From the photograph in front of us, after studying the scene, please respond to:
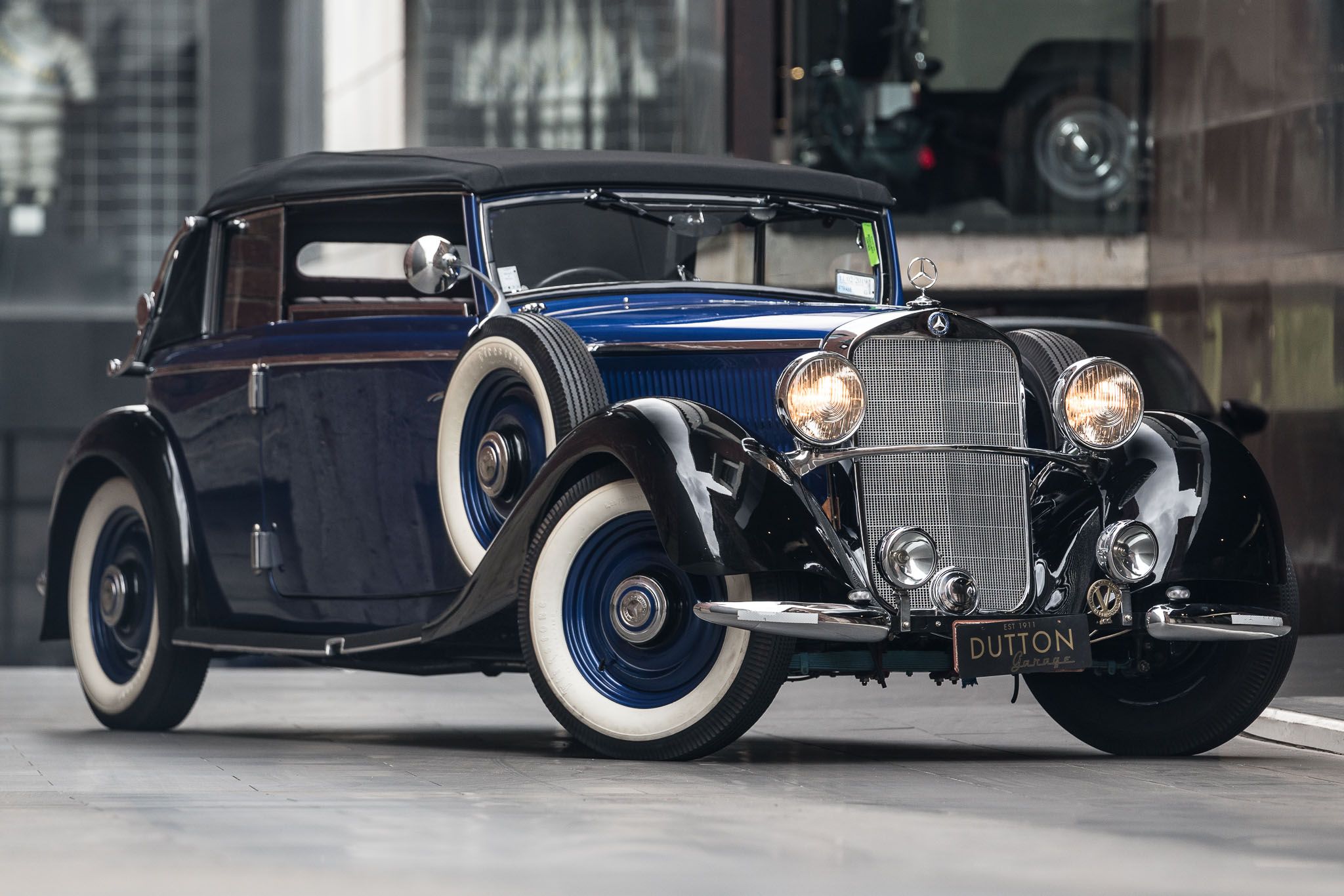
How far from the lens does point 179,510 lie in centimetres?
927

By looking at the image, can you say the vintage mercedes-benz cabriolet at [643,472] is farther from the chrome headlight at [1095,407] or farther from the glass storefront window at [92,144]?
the glass storefront window at [92,144]

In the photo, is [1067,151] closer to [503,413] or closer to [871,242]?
[871,242]

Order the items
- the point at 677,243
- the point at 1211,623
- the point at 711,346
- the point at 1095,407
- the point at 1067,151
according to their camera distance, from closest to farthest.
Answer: the point at 1211,623 < the point at 1095,407 < the point at 711,346 < the point at 677,243 < the point at 1067,151

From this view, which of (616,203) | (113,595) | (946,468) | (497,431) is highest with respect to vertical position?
(616,203)

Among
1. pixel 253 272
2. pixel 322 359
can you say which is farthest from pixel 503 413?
pixel 253 272

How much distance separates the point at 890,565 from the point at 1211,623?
102 cm

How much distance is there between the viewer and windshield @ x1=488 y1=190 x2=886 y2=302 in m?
8.58

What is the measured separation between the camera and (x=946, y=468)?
734cm

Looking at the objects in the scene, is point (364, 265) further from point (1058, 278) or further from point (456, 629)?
point (1058, 278)

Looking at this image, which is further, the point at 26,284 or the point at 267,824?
the point at 26,284

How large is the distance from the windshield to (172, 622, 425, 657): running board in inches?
48.8

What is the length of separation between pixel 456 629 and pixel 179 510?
1.86m

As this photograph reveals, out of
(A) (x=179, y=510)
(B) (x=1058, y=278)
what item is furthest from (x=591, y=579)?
(B) (x=1058, y=278)

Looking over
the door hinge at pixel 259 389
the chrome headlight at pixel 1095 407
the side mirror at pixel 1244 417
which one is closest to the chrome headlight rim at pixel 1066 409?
the chrome headlight at pixel 1095 407
